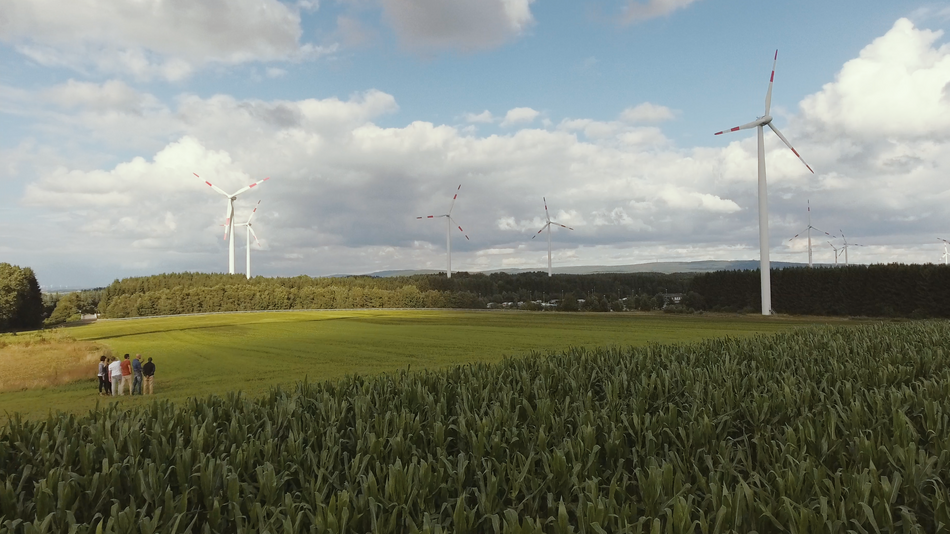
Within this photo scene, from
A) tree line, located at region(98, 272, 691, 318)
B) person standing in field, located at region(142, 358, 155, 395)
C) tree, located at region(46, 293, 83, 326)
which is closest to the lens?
person standing in field, located at region(142, 358, 155, 395)

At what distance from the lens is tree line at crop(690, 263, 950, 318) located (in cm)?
6638

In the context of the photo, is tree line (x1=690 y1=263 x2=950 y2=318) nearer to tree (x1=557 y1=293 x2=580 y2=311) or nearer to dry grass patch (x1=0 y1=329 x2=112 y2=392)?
tree (x1=557 y1=293 x2=580 y2=311)

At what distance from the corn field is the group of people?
744 inches

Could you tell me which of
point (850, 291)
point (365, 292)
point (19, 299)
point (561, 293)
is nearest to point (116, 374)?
point (850, 291)

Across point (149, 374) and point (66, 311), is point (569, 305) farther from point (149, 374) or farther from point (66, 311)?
point (66, 311)

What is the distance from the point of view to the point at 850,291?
74.0m

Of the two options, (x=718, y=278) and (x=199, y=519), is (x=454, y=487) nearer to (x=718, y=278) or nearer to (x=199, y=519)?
(x=199, y=519)

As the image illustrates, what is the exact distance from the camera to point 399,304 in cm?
13650

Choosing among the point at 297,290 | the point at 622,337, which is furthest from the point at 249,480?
the point at 297,290

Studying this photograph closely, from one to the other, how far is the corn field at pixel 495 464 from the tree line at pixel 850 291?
68.6 m

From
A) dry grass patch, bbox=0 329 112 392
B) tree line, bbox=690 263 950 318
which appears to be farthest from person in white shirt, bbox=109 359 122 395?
tree line, bbox=690 263 950 318

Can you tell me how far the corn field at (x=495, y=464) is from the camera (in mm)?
6016

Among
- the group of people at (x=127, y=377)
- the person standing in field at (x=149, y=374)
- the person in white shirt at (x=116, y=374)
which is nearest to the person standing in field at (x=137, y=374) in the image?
the group of people at (x=127, y=377)

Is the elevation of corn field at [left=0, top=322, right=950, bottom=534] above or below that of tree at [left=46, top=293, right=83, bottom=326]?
above
